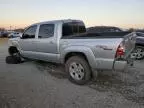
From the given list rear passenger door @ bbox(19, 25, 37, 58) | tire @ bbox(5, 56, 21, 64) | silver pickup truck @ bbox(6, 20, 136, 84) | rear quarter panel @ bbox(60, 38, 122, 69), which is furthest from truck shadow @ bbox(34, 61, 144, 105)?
tire @ bbox(5, 56, 21, 64)

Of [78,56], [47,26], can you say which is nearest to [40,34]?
[47,26]

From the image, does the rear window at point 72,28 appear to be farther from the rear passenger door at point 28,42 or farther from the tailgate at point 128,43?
the tailgate at point 128,43

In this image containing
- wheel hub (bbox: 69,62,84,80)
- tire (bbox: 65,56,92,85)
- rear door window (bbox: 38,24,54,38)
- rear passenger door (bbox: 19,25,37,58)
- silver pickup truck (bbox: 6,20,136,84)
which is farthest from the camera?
rear passenger door (bbox: 19,25,37,58)

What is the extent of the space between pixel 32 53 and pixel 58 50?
73.7 inches

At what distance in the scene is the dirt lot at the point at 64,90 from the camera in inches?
197

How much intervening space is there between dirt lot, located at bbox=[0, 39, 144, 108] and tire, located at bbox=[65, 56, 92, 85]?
19 cm

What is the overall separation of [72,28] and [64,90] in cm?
250

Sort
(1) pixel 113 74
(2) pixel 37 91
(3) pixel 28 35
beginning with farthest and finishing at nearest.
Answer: (3) pixel 28 35, (1) pixel 113 74, (2) pixel 37 91

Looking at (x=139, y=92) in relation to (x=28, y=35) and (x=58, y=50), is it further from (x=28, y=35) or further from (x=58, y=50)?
(x=28, y=35)

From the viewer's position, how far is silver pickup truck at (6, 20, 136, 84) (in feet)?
18.9

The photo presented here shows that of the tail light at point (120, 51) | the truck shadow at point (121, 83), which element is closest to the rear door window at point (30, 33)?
the truck shadow at point (121, 83)

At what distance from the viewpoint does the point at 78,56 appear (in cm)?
660

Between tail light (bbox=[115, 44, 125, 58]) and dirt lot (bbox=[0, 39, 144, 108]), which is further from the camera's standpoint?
tail light (bbox=[115, 44, 125, 58])

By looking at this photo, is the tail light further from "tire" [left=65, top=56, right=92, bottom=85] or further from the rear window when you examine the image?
the rear window
